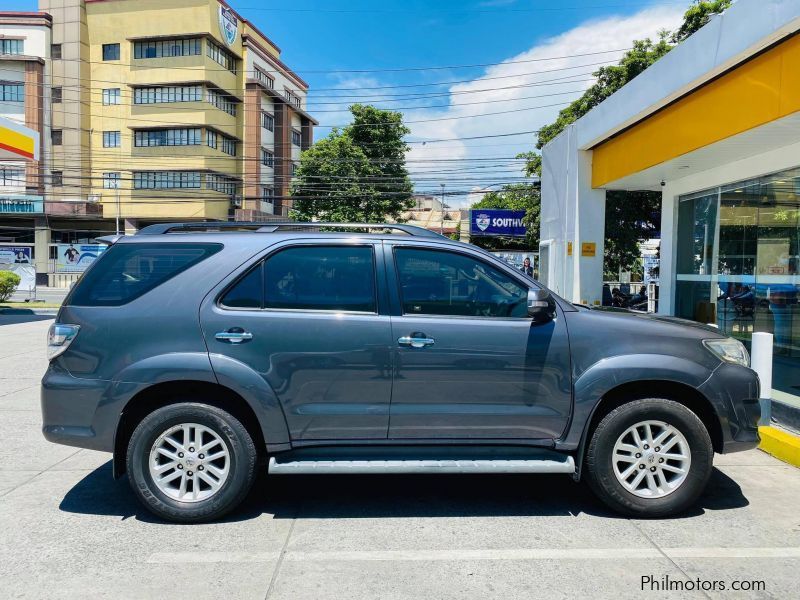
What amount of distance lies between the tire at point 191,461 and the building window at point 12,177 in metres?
48.3

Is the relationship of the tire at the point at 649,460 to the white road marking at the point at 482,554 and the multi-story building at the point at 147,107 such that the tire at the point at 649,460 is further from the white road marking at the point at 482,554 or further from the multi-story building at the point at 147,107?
the multi-story building at the point at 147,107

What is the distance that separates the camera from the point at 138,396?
4207 mm

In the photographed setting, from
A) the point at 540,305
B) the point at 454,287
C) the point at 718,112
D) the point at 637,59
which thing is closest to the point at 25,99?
the point at 637,59

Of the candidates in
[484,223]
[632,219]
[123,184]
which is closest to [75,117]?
[123,184]

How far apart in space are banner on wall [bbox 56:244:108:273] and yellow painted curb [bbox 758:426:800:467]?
38075mm

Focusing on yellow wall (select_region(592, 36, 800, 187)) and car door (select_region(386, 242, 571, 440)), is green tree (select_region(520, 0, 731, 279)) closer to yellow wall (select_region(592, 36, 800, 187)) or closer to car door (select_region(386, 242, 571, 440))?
yellow wall (select_region(592, 36, 800, 187))

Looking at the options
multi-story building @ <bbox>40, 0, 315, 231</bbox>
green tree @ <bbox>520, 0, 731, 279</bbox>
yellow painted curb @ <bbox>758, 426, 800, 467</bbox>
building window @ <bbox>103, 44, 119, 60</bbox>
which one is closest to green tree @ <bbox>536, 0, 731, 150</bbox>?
green tree @ <bbox>520, 0, 731, 279</bbox>

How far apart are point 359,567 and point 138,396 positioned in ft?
Answer: 6.14

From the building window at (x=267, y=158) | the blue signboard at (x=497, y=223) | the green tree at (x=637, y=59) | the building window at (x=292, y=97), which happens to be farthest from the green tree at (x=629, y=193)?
the building window at (x=292, y=97)

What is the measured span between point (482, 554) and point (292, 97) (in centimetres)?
5767

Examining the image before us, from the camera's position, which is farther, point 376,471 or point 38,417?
point 38,417

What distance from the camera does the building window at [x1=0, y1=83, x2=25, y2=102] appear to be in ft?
146

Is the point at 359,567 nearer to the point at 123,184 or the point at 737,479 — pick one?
the point at 737,479

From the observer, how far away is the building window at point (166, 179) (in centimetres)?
4250
